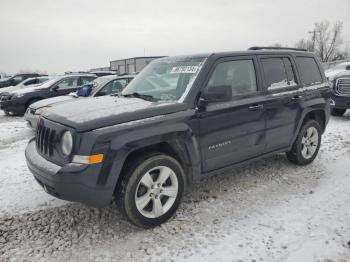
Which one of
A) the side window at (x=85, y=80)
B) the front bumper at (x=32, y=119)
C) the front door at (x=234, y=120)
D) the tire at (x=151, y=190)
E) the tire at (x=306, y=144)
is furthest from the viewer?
the side window at (x=85, y=80)

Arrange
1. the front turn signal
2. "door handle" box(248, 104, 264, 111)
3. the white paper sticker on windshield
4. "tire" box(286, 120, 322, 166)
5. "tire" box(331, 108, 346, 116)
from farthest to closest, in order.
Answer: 1. "tire" box(331, 108, 346, 116)
2. "tire" box(286, 120, 322, 166)
3. "door handle" box(248, 104, 264, 111)
4. the white paper sticker on windshield
5. the front turn signal

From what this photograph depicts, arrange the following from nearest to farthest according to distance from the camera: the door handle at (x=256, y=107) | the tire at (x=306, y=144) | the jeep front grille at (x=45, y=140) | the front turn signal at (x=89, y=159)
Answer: the front turn signal at (x=89, y=159), the jeep front grille at (x=45, y=140), the door handle at (x=256, y=107), the tire at (x=306, y=144)

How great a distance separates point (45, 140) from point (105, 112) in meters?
0.74

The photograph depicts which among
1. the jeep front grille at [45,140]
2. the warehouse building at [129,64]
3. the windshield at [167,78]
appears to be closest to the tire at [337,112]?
the windshield at [167,78]

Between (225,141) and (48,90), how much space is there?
933 cm

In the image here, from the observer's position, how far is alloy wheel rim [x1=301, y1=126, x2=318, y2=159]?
5220mm

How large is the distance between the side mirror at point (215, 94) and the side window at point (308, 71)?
2024 millimetres

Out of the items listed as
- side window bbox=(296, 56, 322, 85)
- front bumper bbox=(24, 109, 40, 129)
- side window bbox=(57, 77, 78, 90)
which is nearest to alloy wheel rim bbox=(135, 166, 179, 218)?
side window bbox=(296, 56, 322, 85)

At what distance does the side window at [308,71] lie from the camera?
16.5 feet

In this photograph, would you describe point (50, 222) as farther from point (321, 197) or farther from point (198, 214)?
point (321, 197)

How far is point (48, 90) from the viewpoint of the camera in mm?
11469

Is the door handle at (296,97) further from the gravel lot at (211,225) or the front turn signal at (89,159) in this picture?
the front turn signal at (89,159)

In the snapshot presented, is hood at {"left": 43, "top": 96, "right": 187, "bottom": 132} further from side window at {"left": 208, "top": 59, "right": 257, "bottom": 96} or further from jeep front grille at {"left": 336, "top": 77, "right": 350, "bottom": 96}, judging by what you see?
jeep front grille at {"left": 336, "top": 77, "right": 350, "bottom": 96}

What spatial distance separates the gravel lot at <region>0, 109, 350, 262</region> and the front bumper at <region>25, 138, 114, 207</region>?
51 cm
